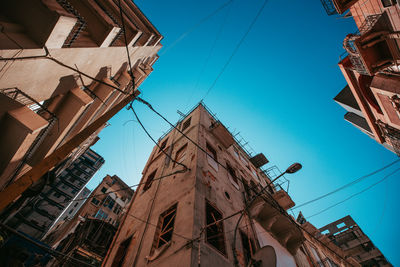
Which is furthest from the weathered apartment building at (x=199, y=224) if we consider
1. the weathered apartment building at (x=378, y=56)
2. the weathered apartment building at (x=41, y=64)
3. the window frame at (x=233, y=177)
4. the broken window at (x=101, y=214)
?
the broken window at (x=101, y=214)

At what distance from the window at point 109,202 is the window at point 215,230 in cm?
3510

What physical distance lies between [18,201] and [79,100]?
8498 mm

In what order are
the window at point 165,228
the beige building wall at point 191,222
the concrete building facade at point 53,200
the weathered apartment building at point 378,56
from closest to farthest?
the beige building wall at point 191,222 → the window at point 165,228 → the weathered apartment building at point 378,56 → the concrete building facade at point 53,200

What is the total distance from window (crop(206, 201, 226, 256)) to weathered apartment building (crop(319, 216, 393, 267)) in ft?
114

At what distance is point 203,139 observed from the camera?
13.4 meters

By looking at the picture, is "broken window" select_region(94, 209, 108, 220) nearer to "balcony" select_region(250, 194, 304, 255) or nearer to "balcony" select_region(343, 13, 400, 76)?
"balcony" select_region(250, 194, 304, 255)

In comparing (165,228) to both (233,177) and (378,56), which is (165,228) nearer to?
(233,177)

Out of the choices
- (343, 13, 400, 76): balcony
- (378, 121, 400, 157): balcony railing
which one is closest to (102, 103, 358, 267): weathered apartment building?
(378, 121, 400, 157): balcony railing

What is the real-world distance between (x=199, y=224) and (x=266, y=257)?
2416 millimetres

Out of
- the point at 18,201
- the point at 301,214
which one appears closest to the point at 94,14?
the point at 18,201

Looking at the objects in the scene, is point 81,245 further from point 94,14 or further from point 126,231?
point 94,14

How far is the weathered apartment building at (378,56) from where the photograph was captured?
962cm

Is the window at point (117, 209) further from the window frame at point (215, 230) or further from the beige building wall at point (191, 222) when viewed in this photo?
the window frame at point (215, 230)

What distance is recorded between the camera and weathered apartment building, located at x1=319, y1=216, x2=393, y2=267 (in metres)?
27.4
